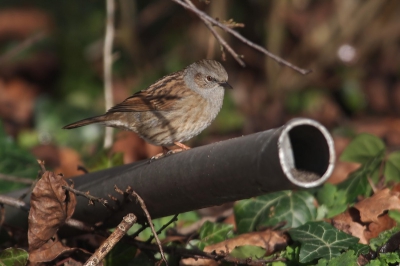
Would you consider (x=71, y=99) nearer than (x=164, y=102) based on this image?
No

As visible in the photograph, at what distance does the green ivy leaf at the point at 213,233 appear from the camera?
448 centimetres

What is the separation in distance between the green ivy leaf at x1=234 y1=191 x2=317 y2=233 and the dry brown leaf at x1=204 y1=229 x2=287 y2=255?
176 mm

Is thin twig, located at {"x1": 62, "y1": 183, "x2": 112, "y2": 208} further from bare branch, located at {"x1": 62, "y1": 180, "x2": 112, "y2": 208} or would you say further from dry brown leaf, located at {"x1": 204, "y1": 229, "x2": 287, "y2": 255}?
dry brown leaf, located at {"x1": 204, "y1": 229, "x2": 287, "y2": 255}

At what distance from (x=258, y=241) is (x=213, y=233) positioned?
1.12 feet

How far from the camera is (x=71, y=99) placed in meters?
10.3

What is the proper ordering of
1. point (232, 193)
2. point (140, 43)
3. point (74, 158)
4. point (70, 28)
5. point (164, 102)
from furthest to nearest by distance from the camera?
1. point (70, 28)
2. point (140, 43)
3. point (74, 158)
4. point (164, 102)
5. point (232, 193)

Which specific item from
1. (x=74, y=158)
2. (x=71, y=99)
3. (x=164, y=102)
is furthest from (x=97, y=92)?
(x=164, y=102)

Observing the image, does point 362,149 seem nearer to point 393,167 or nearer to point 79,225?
point 393,167

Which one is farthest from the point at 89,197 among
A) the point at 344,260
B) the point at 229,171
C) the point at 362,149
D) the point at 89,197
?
the point at 362,149

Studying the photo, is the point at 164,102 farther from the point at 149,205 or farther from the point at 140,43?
the point at 140,43

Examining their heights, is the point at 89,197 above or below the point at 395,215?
above

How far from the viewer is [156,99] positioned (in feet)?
18.2

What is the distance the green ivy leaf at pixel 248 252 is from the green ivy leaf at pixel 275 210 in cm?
37

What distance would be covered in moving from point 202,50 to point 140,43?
1.25 m
